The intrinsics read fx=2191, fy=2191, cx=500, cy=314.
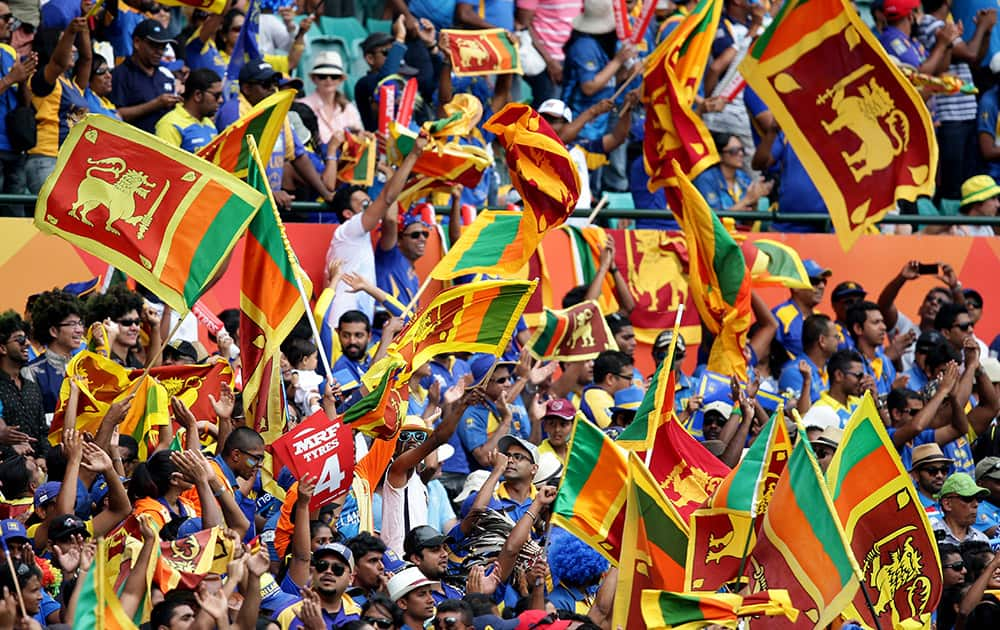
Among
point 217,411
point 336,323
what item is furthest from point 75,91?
point 217,411

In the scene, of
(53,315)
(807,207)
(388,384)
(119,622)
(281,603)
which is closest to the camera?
(119,622)

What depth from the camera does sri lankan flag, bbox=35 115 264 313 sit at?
35.1 ft

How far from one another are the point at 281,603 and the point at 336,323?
394cm

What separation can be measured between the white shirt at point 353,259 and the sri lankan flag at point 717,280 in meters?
2.01

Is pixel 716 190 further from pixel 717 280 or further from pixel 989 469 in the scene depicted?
pixel 989 469

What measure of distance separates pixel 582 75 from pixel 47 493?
320 inches

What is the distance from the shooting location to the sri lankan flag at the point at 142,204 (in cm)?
1070

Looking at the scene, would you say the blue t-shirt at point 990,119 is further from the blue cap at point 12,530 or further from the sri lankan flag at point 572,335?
the blue cap at point 12,530

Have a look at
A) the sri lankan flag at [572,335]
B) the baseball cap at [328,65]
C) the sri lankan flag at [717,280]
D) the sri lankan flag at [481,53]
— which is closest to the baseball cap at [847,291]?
the sri lankan flag at [717,280]

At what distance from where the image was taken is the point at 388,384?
10.8m

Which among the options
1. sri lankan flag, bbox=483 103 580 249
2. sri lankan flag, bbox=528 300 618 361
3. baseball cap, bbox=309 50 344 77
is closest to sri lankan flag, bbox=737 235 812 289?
sri lankan flag, bbox=528 300 618 361

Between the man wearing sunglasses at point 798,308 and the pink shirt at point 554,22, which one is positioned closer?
the man wearing sunglasses at point 798,308

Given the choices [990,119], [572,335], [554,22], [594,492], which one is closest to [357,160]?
[572,335]

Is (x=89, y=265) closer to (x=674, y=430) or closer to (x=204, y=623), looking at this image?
(x=674, y=430)
